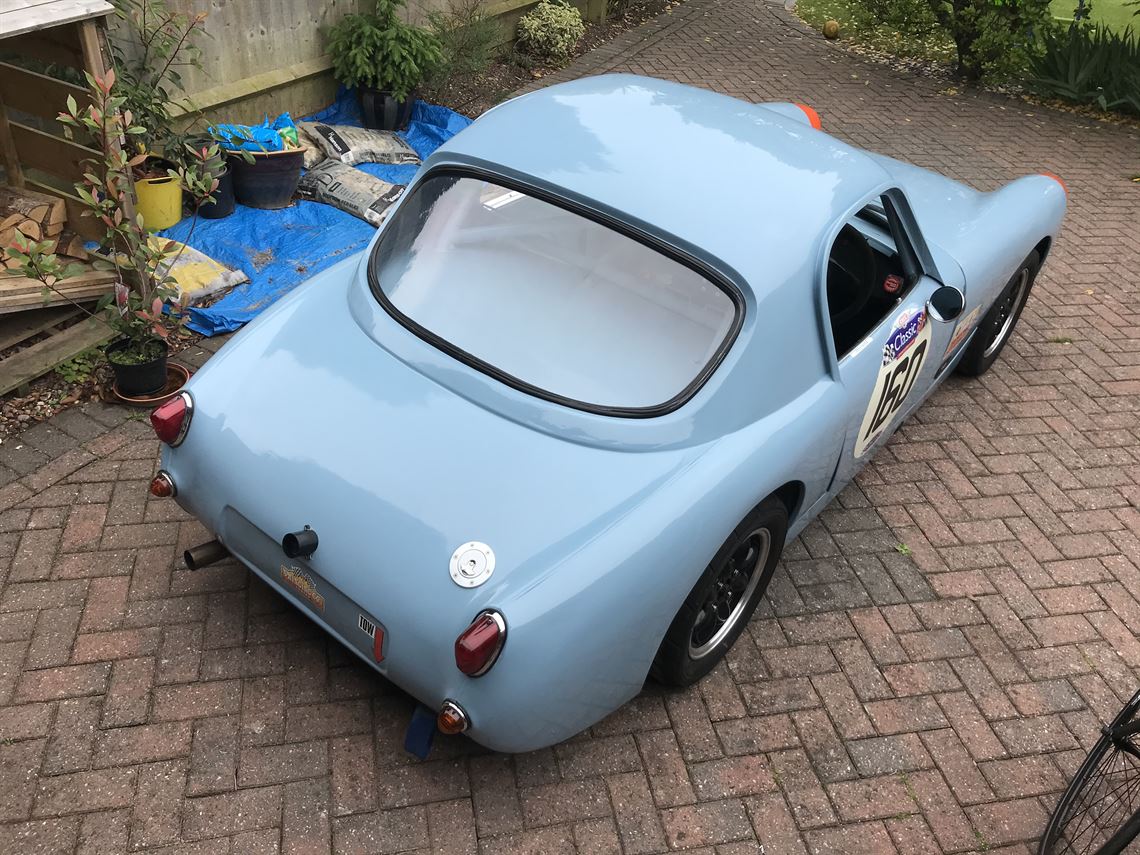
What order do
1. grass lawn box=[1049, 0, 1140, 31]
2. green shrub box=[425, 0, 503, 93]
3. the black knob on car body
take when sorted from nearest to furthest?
the black knob on car body < green shrub box=[425, 0, 503, 93] < grass lawn box=[1049, 0, 1140, 31]

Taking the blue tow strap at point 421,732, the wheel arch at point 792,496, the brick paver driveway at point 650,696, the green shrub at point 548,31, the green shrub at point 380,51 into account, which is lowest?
the brick paver driveway at point 650,696

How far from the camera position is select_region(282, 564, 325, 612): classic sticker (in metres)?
2.70

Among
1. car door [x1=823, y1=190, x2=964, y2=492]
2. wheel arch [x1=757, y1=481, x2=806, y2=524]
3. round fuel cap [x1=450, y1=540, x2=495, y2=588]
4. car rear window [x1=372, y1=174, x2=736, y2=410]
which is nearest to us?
round fuel cap [x1=450, y1=540, x2=495, y2=588]

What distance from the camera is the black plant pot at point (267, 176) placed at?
219 inches

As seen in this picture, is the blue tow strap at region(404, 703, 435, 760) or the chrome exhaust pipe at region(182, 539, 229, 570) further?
the chrome exhaust pipe at region(182, 539, 229, 570)

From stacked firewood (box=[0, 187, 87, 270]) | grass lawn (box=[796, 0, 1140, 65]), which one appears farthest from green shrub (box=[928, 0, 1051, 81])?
stacked firewood (box=[0, 187, 87, 270])

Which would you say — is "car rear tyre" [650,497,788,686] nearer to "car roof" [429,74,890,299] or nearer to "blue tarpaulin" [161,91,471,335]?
"car roof" [429,74,890,299]

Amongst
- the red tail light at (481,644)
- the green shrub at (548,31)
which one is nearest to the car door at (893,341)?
the red tail light at (481,644)

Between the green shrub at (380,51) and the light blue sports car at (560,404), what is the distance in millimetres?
3613

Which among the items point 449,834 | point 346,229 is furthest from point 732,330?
point 346,229

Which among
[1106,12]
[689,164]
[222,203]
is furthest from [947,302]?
[1106,12]

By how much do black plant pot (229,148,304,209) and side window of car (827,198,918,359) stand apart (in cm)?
356

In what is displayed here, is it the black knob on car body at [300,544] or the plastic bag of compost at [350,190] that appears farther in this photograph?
the plastic bag of compost at [350,190]

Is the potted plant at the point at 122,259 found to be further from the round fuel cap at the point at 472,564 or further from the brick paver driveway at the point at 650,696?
the round fuel cap at the point at 472,564
